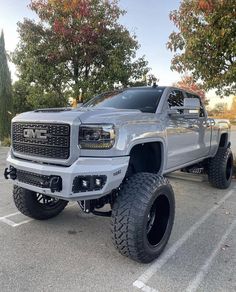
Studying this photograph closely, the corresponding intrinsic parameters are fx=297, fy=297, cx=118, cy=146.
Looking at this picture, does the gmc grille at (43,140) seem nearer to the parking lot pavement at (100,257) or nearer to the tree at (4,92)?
the parking lot pavement at (100,257)

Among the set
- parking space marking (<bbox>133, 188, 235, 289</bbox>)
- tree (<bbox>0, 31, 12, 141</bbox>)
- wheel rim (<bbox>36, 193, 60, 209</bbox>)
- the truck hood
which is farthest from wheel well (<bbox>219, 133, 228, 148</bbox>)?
tree (<bbox>0, 31, 12, 141</bbox>)

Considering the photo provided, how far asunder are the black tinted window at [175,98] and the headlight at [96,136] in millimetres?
1713

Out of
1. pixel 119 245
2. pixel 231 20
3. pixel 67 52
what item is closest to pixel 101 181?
pixel 119 245

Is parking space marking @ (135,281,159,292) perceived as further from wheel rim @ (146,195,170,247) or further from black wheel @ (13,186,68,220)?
black wheel @ (13,186,68,220)

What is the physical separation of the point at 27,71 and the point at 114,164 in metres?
Answer: 9.61

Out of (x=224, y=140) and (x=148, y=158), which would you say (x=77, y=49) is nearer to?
(x=224, y=140)

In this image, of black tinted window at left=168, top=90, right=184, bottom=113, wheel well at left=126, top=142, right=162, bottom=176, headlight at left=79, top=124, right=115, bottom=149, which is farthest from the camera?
black tinted window at left=168, top=90, right=184, bottom=113

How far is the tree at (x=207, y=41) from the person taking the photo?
19.8ft

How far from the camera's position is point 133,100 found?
13.8 ft

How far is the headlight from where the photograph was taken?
2826 mm

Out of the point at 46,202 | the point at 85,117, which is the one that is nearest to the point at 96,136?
the point at 85,117

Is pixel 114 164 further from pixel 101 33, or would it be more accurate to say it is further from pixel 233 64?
pixel 101 33

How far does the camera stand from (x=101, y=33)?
10.6 metres

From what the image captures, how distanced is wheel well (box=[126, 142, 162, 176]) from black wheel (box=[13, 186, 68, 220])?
123 centimetres
